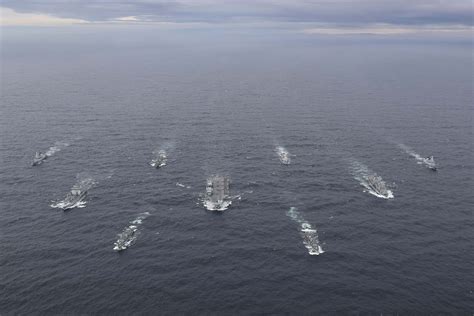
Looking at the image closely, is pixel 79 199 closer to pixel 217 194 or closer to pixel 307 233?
pixel 217 194

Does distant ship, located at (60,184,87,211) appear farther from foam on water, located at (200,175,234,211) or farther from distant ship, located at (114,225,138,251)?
foam on water, located at (200,175,234,211)

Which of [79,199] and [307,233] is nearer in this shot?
[307,233]

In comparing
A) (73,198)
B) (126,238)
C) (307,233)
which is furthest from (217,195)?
(73,198)

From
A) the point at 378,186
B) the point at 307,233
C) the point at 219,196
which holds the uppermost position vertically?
the point at 378,186

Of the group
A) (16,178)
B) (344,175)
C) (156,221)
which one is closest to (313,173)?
(344,175)

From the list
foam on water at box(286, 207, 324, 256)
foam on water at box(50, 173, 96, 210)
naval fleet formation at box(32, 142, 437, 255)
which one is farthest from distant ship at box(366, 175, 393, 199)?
foam on water at box(50, 173, 96, 210)

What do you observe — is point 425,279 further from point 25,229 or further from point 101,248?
point 25,229
